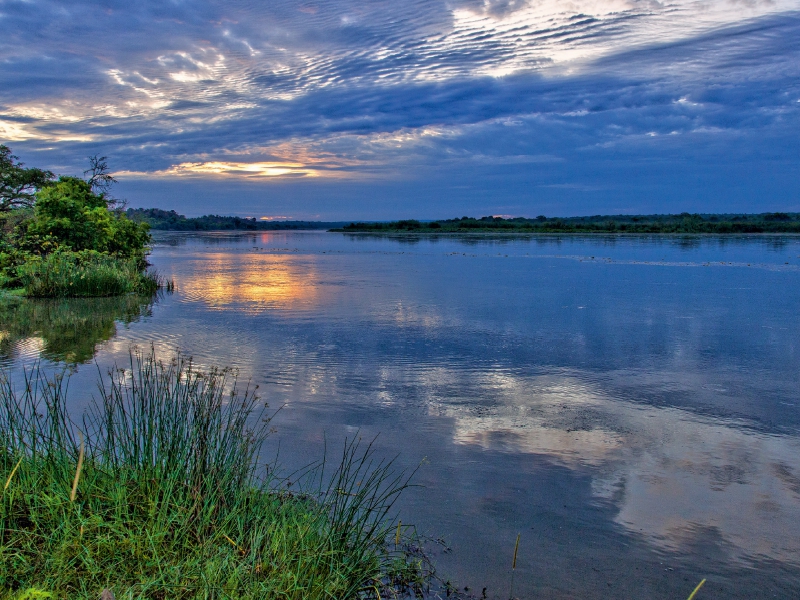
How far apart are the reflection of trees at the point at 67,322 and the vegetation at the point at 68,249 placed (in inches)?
22.5

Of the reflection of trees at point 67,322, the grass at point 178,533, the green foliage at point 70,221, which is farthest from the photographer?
the green foliage at point 70,221

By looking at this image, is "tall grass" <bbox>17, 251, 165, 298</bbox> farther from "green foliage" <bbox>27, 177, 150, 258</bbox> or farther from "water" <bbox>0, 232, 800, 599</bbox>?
"water" <bbox>0, 232, 800, 599</bbox>

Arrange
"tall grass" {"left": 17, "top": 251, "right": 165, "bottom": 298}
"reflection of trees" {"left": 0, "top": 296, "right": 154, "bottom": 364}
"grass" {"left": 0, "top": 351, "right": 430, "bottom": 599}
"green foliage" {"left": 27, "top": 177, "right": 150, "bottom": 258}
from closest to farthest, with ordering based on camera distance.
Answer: "grass" {"left": 0, "top": 351, "right": 430, "bottom": 599}, "reflection of trees" {"left": 0, "top": 296, "right": 154, "bottom": 364}, "tall grass" {"left": 17, "top": 251, "right": 165, "bottom": 298}, "green foliage" {"left": 27, "top": 177, "right": 150, "bottom": 258}

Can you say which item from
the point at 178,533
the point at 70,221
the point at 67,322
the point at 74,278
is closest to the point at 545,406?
the point at 178,533

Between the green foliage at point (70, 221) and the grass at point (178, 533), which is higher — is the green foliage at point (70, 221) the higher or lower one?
the higher one

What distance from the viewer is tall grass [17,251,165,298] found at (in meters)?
15.5

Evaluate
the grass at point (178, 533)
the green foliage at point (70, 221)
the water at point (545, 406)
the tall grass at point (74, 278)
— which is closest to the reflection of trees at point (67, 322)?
the water at point (545, 406)

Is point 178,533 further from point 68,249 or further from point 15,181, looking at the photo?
point 15,181

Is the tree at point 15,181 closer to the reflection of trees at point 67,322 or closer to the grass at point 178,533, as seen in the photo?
the reflection of trees at point 67,322

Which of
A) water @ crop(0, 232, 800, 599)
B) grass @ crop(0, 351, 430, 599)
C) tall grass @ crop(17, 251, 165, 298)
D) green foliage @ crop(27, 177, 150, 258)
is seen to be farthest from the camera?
green foliage @ crop(27, 177, 150, 258)

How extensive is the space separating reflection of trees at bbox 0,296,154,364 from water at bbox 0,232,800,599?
0.28 ft

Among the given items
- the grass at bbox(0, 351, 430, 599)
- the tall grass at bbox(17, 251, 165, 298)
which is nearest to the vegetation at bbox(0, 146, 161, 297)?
the tall grass at bbox(17, 251, 165, 298)

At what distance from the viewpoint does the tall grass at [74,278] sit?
608 inches

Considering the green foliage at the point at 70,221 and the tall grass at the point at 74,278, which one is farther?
the green foliage at the point at 70,221
